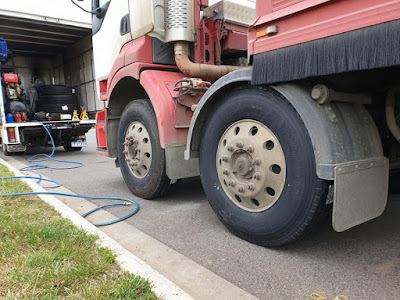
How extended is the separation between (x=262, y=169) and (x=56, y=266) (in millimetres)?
1509

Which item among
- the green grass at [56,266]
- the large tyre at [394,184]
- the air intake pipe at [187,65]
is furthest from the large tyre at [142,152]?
the large tyre at [394,184]

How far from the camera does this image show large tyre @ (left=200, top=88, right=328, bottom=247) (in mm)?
2006

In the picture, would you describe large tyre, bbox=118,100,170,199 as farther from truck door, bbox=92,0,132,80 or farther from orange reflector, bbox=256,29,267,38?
orange reflector, bbox=256,29,267,38

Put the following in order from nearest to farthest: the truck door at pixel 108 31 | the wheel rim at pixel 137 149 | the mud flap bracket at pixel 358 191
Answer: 1. the mud flap bracket at pixel 358 191
2. the wheel rim at pixel 137 149
3. the truck door at pixel 108 31

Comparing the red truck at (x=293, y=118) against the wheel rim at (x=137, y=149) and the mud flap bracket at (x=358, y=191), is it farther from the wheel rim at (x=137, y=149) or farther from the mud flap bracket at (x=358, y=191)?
the wheel rim at (x=137, y=149)

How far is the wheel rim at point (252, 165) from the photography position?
2170 mm

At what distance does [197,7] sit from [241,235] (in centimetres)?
250

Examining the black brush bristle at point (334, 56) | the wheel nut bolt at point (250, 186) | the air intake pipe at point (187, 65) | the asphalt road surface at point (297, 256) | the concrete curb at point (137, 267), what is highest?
the air intake pipe at point (187, 65)

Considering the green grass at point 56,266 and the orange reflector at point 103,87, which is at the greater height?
the orange reflector at point 103,87

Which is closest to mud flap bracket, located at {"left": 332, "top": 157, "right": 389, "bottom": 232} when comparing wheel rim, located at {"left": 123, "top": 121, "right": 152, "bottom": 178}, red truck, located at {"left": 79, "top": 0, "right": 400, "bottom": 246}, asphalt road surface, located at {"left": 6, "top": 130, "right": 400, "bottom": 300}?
red truck, located at {"left": 79, "top": 0, "right": 400, "bottom": 246}

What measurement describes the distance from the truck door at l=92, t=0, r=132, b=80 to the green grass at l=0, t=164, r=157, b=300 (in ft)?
7.69

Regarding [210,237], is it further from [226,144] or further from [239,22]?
[239,22]

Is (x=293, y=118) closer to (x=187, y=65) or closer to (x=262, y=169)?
(x=262, y=169)

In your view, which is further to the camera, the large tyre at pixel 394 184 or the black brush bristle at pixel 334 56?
the large tyre at pixel 394 184
